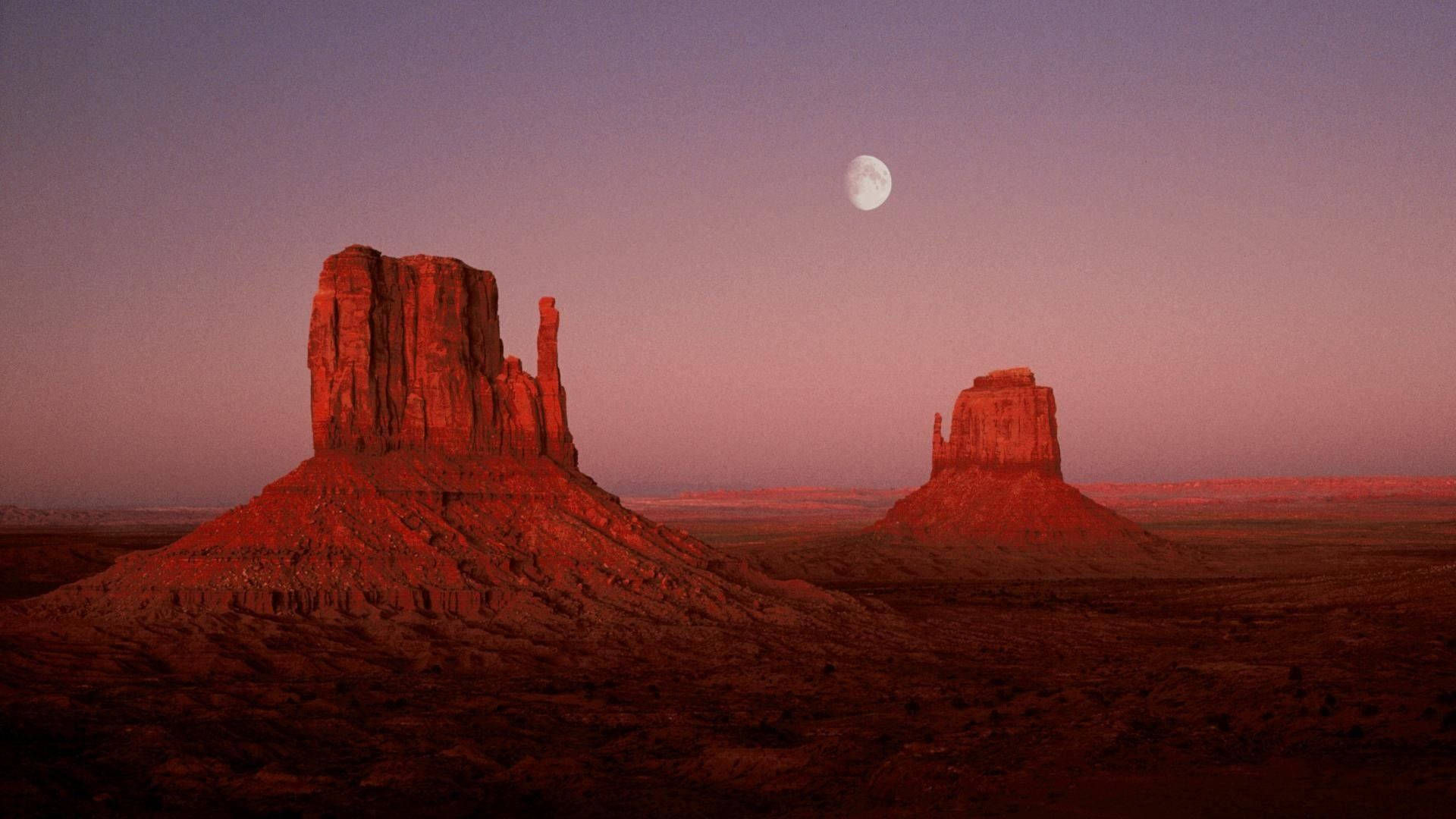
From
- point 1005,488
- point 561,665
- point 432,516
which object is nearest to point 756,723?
point 561,665

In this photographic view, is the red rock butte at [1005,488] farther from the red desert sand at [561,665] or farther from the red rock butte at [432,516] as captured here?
the red rock butte at [432,516]

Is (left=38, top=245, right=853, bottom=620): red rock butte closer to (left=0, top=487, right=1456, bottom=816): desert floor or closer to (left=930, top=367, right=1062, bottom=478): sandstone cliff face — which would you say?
(left=0, top=487, right=1456, bottom=816): desert floor

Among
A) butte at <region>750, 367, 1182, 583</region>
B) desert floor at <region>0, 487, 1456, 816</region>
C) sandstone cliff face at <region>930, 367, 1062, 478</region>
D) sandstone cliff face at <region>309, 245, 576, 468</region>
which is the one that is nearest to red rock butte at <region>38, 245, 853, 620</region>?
sandstone cliff face at <region>309, 245, 576, 468</region>

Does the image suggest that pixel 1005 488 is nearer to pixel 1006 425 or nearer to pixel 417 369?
pixel 1006 425

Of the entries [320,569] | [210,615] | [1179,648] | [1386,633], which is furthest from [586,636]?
[1386,633]

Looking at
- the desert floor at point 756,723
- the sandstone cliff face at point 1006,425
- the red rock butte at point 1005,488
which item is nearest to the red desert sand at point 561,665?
the desert floor at point 756,723

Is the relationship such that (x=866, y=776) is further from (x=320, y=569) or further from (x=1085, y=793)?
(x=320, y=569)

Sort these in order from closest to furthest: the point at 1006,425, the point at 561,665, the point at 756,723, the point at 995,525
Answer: the point at 756,723
the point at 561,665
the point at 995,525
the point at 1006,425
